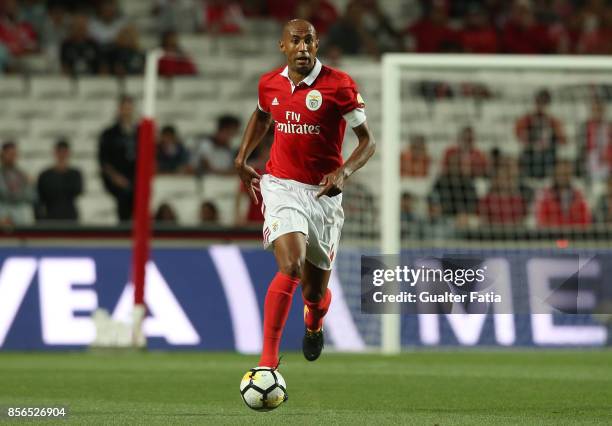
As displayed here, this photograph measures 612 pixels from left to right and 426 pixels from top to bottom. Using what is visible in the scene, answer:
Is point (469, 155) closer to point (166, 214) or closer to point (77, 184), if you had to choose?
point (166, 214)

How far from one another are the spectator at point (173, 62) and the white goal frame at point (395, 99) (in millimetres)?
4989

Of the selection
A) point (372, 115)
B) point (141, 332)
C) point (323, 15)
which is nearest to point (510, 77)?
point (372, 115)

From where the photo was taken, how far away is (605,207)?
15.0 meters

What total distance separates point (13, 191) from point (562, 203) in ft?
20.9

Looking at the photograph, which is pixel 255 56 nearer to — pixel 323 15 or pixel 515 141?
pixel 323 15

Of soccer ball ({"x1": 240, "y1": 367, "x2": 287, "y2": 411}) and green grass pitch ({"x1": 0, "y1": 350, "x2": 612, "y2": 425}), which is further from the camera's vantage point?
green grass pitch ({"x1": 0, "y1": 350, "x2": 612, "y2": 425})

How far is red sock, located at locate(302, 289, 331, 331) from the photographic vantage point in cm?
869

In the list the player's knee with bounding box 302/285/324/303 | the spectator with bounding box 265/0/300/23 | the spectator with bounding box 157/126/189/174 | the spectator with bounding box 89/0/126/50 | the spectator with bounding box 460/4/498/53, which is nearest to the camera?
the player's knee with bounding box 302/285/324/303

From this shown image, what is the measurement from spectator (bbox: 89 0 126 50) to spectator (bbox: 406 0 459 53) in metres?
4.29

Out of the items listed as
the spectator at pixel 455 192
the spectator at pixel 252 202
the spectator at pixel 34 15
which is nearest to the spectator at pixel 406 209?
the spectator at pixel 455 192

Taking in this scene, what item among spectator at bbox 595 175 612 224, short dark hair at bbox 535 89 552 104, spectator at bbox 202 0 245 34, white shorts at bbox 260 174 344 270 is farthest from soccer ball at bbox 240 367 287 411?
spectator at bbox 202 0 245 34

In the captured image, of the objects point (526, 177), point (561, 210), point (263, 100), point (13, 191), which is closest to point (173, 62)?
point (13, 191)

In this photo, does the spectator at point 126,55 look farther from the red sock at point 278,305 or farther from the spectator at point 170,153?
the red sock at point 278,305

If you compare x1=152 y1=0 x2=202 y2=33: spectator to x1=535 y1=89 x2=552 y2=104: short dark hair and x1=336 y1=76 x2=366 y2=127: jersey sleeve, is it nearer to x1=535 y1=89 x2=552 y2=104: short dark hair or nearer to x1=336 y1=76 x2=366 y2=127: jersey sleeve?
x1=535 y1=89 x2=552 y2=104: short dark hair
